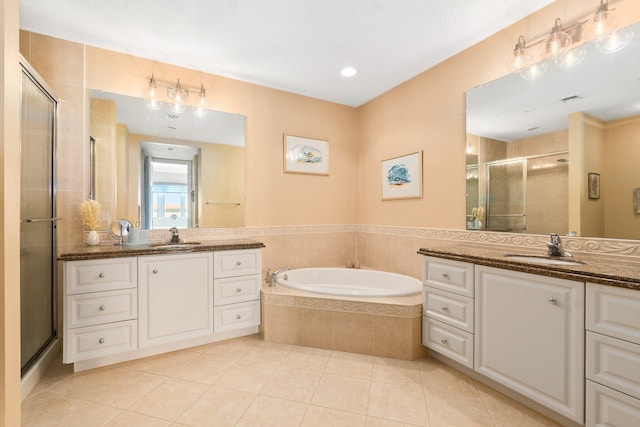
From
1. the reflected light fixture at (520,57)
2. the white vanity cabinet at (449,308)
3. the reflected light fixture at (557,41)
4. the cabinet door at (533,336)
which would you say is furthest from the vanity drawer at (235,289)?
the reflected light fixture at (557,41)

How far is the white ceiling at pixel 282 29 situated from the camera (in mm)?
1905

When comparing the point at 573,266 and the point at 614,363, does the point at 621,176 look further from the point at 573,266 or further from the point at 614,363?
the point at 614,363

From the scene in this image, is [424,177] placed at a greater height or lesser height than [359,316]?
greater

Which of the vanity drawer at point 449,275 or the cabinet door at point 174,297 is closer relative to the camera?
the vanity drawer at point 449,275

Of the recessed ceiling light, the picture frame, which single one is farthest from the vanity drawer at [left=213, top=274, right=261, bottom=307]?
the picture frame

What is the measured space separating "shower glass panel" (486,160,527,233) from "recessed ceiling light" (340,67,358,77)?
154cm

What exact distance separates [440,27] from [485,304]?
201cm

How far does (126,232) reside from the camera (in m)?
2.36

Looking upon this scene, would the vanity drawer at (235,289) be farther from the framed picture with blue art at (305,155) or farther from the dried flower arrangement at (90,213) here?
the framed picture with blue art at (305,155)

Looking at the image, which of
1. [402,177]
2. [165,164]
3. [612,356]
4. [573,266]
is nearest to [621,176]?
[573,266]

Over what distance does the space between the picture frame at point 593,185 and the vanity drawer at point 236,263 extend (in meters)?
2.44

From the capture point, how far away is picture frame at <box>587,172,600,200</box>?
1691 mm

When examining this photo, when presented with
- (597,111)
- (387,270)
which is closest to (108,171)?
(387,270)

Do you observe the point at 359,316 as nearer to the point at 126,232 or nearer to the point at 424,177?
the point at 424,177
